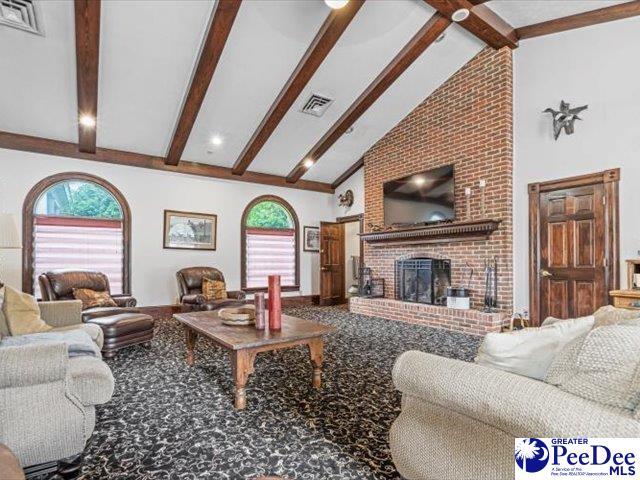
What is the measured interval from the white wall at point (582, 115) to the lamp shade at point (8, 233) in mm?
5844

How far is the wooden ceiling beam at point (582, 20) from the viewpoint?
386cm

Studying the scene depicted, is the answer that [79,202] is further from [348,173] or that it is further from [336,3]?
[348,173]

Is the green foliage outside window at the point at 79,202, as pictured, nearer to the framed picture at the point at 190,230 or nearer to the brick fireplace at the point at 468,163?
the framed picture at the point at 190,230

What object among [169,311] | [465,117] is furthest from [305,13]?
[169,311]

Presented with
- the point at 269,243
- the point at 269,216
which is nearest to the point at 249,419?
the point at 269,243

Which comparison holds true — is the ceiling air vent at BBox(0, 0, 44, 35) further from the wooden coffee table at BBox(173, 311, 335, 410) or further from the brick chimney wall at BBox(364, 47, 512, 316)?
the brick chimney wall at BBox(364, 47, 512, 316)

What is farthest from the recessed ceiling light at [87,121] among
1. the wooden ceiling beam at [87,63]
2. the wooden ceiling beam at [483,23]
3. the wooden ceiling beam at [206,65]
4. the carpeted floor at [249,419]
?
the wooden ceiling beam at [483,23]

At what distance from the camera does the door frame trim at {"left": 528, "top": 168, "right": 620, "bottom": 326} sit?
3912mm

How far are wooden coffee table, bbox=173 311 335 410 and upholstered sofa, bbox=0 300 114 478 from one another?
0.84 m

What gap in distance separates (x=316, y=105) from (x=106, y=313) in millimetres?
3991

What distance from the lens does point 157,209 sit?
20.2ft

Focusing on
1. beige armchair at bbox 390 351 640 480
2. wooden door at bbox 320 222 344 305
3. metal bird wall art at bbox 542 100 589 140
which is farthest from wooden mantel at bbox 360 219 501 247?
beige armchair at bbox 390 351 640 480

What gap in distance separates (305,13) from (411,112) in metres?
2.91

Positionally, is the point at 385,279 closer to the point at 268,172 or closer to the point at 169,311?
the point at 268,172
